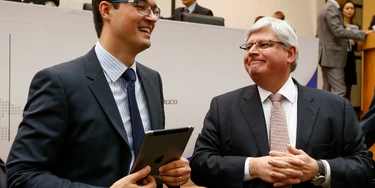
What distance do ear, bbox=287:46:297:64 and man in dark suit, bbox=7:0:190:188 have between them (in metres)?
0.77

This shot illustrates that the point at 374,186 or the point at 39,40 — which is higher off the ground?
the point at 39,40

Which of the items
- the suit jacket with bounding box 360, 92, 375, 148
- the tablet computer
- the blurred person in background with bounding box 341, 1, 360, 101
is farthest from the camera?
the blurred person in background with bounding box 341, 1, 360, 101

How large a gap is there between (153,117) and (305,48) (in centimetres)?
290

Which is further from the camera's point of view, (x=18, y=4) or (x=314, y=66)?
(x=314, y=66)

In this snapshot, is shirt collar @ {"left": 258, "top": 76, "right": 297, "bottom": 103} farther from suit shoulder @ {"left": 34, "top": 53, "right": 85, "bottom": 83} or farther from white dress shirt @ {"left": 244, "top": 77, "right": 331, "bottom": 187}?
suit shoulder @ {"left": 34, "top": 53, "right": 85, "bottom": 83}

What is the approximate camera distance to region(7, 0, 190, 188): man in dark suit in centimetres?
129

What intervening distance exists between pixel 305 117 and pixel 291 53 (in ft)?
1.12

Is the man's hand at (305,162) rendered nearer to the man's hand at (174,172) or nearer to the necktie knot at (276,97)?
the necktie knot at (276,97)

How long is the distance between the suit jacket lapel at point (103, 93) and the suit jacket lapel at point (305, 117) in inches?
32.8

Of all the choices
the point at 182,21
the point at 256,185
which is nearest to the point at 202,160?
the point at 256,185

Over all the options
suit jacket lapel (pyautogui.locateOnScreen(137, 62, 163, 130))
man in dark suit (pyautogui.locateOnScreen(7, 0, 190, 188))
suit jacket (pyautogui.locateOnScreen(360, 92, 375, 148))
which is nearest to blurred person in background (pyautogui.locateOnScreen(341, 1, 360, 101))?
suit jacket (pyautogui.locateOnScreen(360, 92, 375, 148))

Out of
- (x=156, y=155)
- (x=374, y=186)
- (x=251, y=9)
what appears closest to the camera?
(x=156, y=155)

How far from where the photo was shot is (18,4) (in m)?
2.60

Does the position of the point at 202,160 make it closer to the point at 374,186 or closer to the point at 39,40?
the point at 374,186
